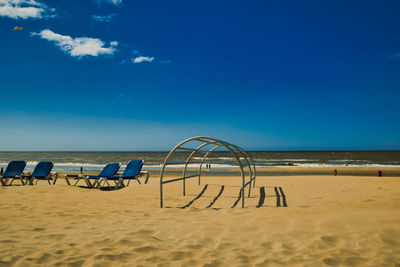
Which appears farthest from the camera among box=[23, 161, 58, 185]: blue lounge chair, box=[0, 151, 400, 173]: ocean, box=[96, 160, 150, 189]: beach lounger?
box=[0, 151, 400, 173]: ocean

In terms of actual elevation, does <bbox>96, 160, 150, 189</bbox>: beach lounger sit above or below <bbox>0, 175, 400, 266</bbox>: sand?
above

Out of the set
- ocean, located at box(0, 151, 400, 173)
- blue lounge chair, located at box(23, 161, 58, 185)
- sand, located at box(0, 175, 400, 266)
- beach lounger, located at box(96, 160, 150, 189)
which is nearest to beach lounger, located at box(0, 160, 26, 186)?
blue lounge chair, located at box(23, 161, 58, 185)

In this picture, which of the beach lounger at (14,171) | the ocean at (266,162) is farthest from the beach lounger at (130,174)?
the beach lounger at (14,171)

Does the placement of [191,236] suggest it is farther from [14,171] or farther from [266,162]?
[266,162]

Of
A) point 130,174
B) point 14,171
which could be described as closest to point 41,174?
point 14,171

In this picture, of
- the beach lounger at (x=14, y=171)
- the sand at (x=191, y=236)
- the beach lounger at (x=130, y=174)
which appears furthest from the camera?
the beach lounger at (x=14, y=171)

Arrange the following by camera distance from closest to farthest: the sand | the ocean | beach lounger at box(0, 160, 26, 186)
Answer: the sand
beach lounger at box(0, 160, 26, 186)
the ocean

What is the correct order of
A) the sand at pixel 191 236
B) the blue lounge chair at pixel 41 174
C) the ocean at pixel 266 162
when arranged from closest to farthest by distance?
the sand at pixel 191 236
the blue lounge chair at pixel 41 174
the ocean at pixel 266 162

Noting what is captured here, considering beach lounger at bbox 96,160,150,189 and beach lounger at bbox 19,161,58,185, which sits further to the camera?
beach lounger at bbox 19,161,58,185

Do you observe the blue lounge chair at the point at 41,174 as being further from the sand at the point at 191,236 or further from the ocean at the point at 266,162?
the ocean at the point at 266,162

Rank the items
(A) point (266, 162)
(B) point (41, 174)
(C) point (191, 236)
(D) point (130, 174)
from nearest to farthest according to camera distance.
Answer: (C) point (191, 236) → (D) point (130, 174) → (B) point (41, 174) → (A) point (266, 162)

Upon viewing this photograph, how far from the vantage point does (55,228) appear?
4172 millimetres

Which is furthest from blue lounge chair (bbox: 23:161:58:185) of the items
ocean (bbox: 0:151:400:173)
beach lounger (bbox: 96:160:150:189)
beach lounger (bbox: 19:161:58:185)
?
ocean (bbox: 0:151:400:173)

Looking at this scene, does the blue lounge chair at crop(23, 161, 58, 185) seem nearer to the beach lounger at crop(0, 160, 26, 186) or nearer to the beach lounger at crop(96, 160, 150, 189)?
the beach lounger at crop(0, 160, 26, 186)
